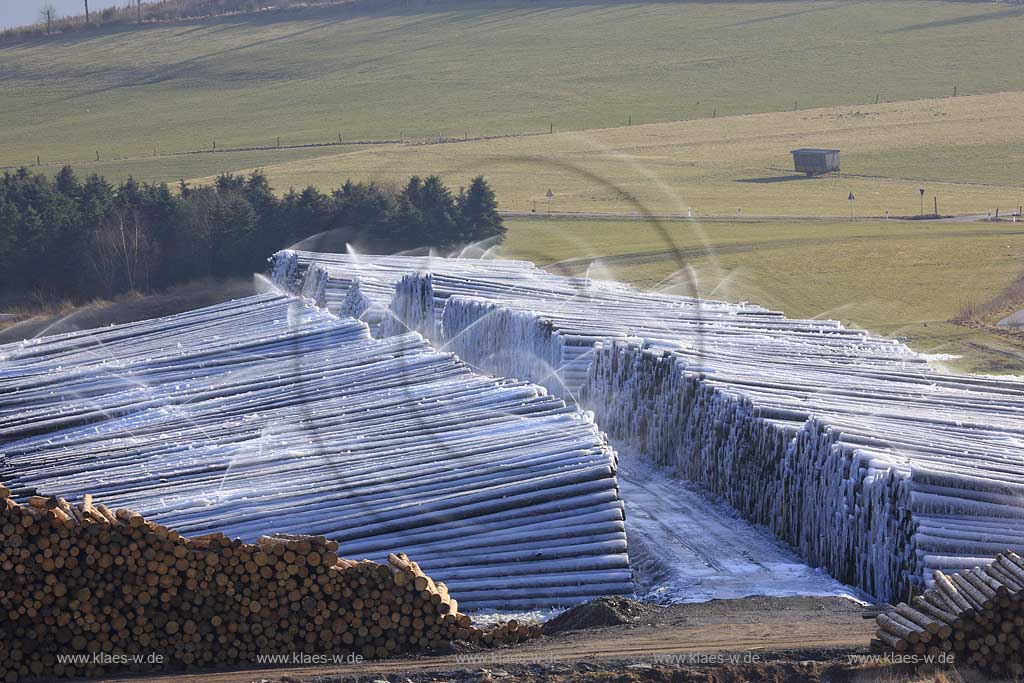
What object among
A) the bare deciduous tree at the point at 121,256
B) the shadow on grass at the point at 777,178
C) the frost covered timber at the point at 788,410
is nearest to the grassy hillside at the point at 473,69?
the shadow on grass at the point at 777,178

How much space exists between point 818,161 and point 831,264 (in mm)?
34144

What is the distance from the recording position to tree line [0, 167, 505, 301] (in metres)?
51.8

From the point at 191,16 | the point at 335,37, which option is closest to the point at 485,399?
the point at 335,37

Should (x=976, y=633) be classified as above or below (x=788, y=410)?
below

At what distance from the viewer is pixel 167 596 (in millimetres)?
14477

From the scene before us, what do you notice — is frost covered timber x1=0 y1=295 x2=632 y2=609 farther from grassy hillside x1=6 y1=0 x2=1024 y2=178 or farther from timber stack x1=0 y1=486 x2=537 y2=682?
grassy hillside x1=6 y1=0 x2=1024 y2=178

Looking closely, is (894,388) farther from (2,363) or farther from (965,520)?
(2,363)

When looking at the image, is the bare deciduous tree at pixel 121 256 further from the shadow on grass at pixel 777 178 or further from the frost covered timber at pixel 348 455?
the shadow on grass at pixel 777 178

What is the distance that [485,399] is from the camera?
21.6 metres

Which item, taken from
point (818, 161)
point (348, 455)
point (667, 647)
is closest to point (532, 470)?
point (348, 455)

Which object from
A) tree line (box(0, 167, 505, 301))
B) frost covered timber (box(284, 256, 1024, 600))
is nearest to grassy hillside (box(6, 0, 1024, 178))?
tree line (box(0, 167, 505, 301))

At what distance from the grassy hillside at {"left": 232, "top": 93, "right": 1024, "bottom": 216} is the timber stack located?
191 ft

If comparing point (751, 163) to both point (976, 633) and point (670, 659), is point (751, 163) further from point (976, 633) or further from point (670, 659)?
point (670, 659)

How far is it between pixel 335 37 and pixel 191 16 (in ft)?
82.6
